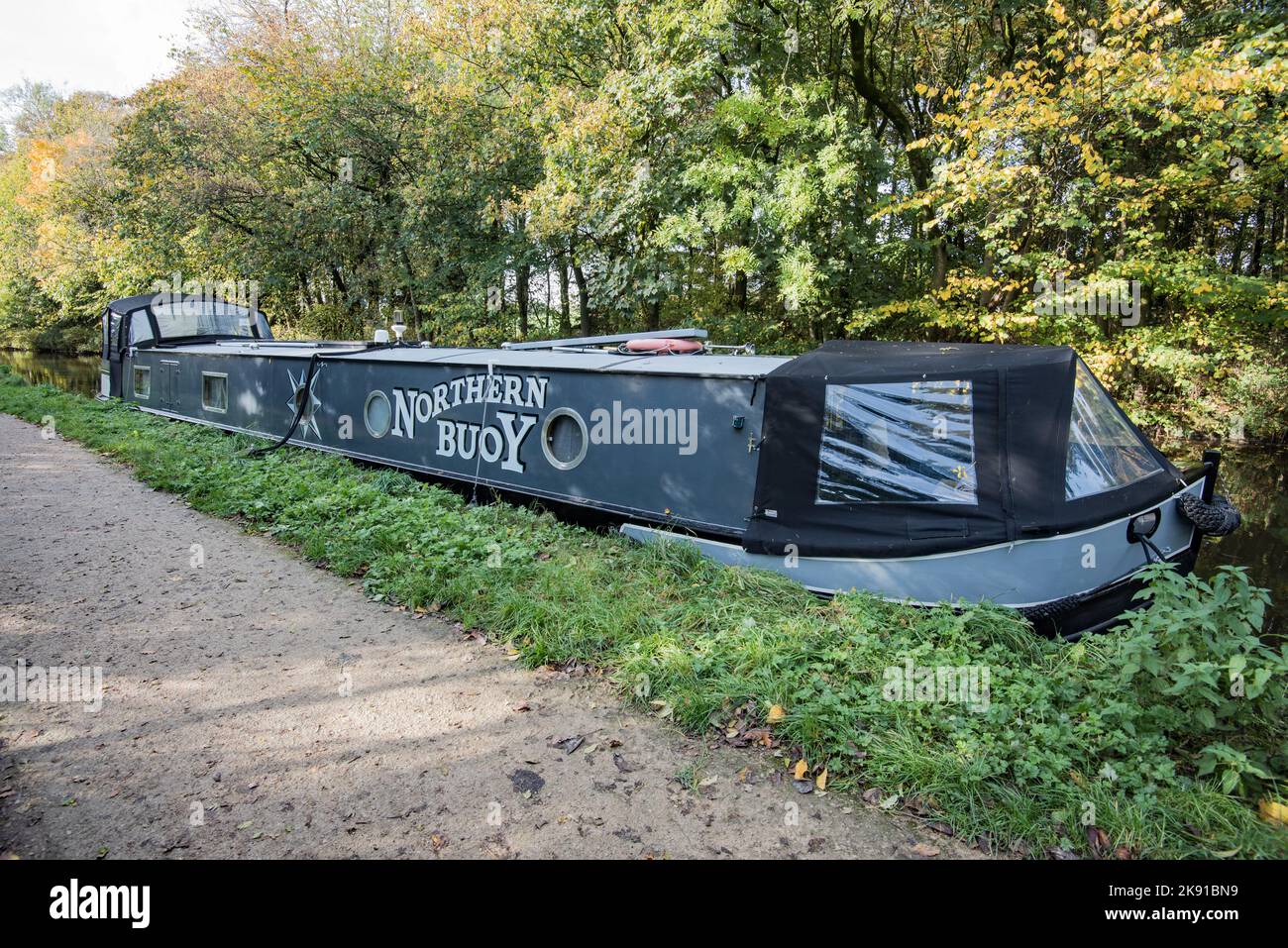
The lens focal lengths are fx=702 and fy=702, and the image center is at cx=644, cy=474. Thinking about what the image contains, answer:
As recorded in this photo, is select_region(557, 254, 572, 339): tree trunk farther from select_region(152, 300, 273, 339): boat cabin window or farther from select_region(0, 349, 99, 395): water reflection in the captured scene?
select_region(0, 349, 99, 395): water reflection

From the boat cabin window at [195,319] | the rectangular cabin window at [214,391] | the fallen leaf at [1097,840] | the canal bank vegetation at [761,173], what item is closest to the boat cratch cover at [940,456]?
the fallen leaf at [1097,840]

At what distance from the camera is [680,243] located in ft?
44.1

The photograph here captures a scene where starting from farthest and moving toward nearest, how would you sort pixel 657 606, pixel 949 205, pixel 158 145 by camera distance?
pixel 158 145 < pixel 949 205 < pixel 657 606

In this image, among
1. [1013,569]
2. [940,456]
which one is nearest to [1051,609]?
[1013,569]

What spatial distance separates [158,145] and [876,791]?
21.6 meters

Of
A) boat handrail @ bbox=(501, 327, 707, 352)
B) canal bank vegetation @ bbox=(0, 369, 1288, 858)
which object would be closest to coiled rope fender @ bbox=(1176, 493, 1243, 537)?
canal bank vegetation @ bbox=(0, 369, 1288, 858)

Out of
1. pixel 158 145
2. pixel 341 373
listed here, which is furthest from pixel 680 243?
pixel 158 145

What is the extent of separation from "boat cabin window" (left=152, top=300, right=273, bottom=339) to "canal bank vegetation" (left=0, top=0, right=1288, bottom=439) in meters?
4.67

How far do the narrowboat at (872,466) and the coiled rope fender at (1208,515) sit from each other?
0.04 feet

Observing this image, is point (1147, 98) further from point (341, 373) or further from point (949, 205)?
point (341, 373)

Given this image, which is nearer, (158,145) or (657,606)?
(657,606)

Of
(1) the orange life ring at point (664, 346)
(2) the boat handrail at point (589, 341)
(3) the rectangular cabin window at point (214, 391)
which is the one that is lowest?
(3) the rectangular cabin window at point (214, 391)

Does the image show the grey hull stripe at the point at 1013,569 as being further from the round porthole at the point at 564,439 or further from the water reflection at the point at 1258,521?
the round porthole at the point at 564,439

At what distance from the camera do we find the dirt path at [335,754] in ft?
8.74
